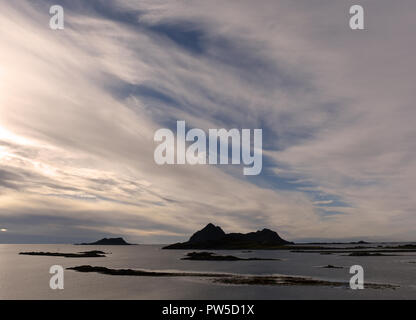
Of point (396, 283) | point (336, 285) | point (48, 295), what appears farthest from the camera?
point (396, 283)

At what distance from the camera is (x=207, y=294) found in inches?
1826

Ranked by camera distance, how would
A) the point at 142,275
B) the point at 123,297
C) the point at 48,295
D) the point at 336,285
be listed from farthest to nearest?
the point at 142,275 → the point at 336,285 → the point at 48,295 → the point at 123,297

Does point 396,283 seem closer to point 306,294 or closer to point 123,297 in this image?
point 306,294

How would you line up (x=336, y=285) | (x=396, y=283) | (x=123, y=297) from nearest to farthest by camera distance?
(x=123, y=297) → (x=336, y=285) → (x=396, y=283)
